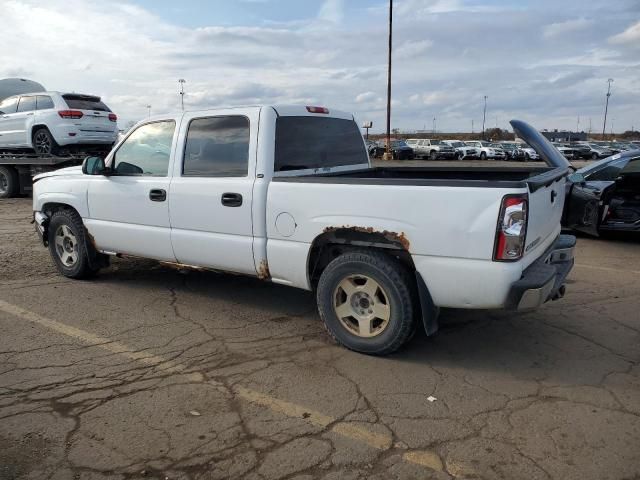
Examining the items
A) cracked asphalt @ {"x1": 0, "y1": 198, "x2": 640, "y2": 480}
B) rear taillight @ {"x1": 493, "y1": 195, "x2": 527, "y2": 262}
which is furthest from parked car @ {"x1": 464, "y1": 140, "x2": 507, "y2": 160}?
rear taillight @ {"x1": 493, "y1": 195, "x2": 527, "y2": 262}

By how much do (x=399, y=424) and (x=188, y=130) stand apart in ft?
10.5

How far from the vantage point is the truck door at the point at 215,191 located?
456cm

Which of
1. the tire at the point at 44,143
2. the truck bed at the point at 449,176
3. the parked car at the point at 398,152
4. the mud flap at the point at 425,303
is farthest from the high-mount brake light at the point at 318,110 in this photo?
the parked car at the point at 398,152

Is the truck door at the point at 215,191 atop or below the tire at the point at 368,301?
atop

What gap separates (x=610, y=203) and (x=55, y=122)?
1178 centimetres

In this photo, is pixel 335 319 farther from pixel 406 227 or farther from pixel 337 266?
pixel 406 227

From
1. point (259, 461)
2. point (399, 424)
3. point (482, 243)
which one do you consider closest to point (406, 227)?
point (482, 243)

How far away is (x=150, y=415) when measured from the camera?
3.32 metres

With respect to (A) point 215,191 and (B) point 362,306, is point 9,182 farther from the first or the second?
(B) point 362,306

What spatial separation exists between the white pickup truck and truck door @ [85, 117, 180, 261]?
0.05 ft

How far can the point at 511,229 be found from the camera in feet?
11.4

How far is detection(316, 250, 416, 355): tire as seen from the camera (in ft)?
12.8

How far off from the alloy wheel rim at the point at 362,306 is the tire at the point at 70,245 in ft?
10.6

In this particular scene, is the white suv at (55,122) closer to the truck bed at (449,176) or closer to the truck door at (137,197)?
the truck door at (137,197)
